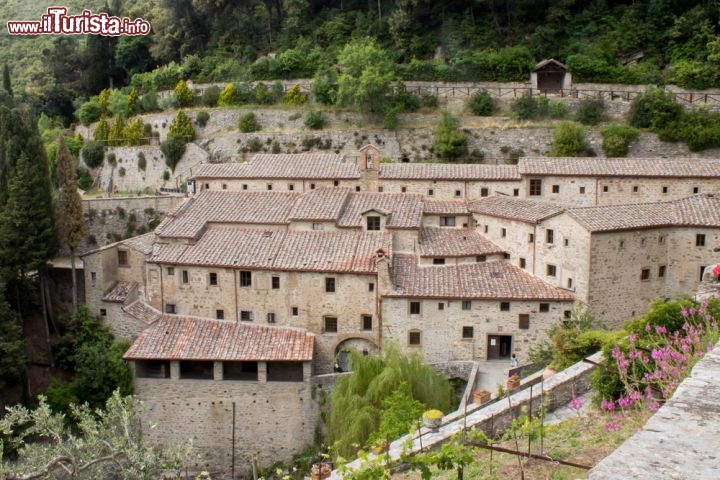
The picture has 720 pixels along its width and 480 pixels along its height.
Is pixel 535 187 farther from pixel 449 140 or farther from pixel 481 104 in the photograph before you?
pixel 481 104

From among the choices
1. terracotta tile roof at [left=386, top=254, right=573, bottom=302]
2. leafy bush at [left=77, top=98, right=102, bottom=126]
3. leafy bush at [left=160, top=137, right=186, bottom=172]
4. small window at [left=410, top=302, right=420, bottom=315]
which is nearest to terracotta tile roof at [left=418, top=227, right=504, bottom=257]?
terracotta tile roof at [left=386, top=254, right=573, bottom=302]

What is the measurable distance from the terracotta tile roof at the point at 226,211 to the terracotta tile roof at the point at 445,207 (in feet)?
22.9

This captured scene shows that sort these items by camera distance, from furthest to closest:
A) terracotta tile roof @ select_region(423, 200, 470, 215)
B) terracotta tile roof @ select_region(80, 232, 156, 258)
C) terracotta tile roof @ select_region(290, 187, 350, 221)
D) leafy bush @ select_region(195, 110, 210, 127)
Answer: leafy bush @ select_region(195, 110, 210, 127)
terracotta tile roof @ select_region(423, 200, 470, 215)
terracotta tile roof @ select_region(80, 232, 156, 258)
terracotta tile roof @ select_region(290, 187, 350, 221)

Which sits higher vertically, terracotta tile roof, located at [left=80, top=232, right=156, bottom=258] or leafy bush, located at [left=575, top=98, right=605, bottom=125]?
leafy bush, located at [left=575, top=98, right=605, bottom=125]

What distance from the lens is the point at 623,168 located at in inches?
1395

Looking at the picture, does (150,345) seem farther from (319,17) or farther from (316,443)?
(319,17)

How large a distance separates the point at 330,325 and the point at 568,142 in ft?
69.7

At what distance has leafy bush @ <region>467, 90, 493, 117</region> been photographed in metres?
49.9

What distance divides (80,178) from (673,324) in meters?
48.3

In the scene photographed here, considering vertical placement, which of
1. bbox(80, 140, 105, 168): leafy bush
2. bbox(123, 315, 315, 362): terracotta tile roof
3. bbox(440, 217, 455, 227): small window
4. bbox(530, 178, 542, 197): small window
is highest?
bbox(80, 140, 105, 168): leafy bush

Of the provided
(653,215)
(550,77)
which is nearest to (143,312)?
(653,215)

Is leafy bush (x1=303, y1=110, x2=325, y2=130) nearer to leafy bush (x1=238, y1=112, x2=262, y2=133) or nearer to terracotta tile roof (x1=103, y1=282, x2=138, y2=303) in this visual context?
leafy bush (x1=238, y1=112, x2=262, y2=133)

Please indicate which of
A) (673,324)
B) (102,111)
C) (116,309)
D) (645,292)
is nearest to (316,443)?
(116,309)

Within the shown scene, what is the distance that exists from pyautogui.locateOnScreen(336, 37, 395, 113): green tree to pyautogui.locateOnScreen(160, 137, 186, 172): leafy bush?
469 inches
